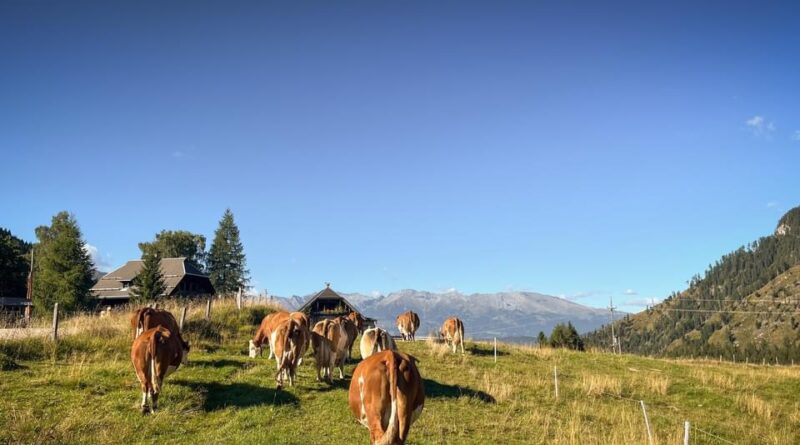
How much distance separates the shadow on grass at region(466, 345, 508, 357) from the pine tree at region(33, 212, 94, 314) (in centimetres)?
4213

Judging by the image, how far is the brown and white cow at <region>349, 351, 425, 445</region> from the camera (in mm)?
8102

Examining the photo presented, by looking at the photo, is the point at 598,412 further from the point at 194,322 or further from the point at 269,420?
the point at 194,322

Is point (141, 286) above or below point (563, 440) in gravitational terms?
above

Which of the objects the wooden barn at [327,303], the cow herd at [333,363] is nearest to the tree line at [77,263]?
the wooden barn at [327,303]

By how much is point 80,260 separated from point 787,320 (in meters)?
220

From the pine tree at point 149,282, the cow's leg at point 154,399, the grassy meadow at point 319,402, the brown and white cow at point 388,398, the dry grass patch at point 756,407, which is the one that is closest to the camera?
the brown and white cow at point 388,398

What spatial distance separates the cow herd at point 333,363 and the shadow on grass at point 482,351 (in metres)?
11.3

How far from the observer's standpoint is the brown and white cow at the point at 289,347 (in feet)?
51.3

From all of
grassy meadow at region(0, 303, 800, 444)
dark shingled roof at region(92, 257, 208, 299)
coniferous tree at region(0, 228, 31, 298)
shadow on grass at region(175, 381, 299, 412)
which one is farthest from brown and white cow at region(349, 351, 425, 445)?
coniferous tree at region(0, 228, 31, 298)

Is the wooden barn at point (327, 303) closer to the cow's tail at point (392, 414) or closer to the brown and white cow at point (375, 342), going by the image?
the brown and white cow at point (375, 342)

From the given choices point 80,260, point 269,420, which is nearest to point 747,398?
point 269,420

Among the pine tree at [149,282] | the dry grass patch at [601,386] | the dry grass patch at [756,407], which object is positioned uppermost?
the pine tree at [149,282]

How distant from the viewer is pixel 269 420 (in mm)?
12898

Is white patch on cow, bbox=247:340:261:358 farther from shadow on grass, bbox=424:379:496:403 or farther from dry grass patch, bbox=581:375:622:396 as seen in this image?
dry grass patch, bbox=581:375:622:396
